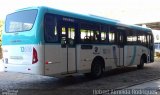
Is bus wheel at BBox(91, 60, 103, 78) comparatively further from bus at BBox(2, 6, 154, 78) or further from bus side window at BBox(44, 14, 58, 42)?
bus side window at BBox(44, 14, 58, 42)

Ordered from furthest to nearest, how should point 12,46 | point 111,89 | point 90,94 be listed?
point 12,46 → point 111,89 → point 90,94

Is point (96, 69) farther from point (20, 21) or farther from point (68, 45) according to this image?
point (20, 21)

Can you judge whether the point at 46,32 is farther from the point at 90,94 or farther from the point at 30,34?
the point at 90,94

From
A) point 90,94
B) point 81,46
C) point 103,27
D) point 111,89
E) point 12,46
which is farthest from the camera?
point 103,27

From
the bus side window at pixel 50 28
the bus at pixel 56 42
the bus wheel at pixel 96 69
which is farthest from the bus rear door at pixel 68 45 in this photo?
the bus wheel at pixel 96 69

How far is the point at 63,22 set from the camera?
425 inches

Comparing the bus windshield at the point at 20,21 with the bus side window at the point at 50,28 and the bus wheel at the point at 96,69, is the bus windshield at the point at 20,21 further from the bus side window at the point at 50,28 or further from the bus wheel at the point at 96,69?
the bus wheel at the point at 96,69

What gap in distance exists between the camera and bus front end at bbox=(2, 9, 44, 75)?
977 cm

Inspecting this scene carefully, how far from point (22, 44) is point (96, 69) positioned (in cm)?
407

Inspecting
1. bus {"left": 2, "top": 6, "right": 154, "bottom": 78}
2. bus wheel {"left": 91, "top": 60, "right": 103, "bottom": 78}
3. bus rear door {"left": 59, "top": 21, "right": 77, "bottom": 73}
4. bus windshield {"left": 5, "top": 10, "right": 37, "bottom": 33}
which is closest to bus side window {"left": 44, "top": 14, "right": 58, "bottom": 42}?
bus {"left": 2, "top": 6, "right": 154, "bottom": 78}

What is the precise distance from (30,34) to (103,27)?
4.46 m

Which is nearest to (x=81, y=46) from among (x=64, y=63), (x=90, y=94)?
(x=64, y=63)

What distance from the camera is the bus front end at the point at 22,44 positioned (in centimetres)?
977

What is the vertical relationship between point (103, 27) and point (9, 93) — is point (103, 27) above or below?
above
